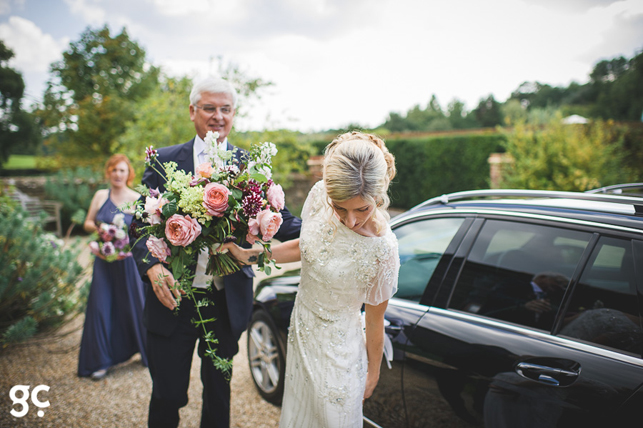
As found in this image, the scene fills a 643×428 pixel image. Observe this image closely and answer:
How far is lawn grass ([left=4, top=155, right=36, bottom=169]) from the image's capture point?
17.9 meters

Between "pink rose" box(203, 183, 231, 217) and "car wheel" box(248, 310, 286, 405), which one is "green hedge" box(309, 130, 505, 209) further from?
"pink rose" box(203, 183, 231, 217)

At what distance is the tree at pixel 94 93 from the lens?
51.3 ft

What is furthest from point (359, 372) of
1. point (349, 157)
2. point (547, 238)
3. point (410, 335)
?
point (547, 238)

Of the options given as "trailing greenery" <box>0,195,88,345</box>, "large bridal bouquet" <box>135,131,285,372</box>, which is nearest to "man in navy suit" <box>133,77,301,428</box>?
"large bridal bouquet" <box>135,131,285,372</box>

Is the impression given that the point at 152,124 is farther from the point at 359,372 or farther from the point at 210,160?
the point at 359,372

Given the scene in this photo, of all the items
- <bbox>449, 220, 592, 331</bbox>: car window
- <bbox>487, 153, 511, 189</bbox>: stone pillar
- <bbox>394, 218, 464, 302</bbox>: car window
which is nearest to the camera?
<bbox>449, 220, 592, 331</bbox>: car window

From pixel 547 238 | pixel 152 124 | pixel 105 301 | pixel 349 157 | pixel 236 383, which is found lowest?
pixel 236 383

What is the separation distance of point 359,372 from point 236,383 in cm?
218

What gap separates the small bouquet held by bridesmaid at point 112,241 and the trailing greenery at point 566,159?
825 cm

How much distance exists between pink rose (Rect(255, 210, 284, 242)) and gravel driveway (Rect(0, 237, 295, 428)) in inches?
80.6

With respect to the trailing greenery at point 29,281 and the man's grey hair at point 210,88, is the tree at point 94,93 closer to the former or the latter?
the trailing greenery at point 29,281

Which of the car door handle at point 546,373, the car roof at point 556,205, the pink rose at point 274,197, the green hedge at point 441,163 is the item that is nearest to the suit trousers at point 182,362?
the pink rose at point 274,197

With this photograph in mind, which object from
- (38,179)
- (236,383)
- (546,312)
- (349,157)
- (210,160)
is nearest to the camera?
(349,157)

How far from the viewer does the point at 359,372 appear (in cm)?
181
